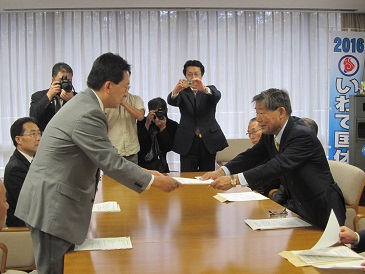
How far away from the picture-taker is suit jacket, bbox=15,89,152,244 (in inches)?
82.0

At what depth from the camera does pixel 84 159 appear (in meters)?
2.17

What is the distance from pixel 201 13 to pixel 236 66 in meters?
0.90

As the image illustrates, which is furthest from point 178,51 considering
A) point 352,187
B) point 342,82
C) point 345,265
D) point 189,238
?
point 345,265

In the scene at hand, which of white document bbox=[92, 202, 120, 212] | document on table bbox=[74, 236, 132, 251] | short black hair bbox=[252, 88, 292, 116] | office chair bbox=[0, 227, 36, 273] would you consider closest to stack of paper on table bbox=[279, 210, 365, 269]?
document on table bbox=[74, 236, 132, 251]

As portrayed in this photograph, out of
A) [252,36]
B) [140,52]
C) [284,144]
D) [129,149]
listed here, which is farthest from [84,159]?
[252,36]

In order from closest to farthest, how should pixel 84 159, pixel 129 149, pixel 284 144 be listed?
pixel 84 159, pixel 284 144, pixel 129 149

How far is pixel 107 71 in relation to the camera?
223 centimetres

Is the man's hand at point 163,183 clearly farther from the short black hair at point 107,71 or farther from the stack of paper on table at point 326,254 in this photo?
the stack of paper on table at point 326,254

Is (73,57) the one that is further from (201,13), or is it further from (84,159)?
(84,159)

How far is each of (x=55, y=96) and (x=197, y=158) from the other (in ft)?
4.89

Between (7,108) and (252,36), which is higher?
(252,36)

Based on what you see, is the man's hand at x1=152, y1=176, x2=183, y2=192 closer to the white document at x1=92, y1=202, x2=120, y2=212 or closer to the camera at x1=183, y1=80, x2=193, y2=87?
the white document at x1=92, y1=202, x2=120, y2=212

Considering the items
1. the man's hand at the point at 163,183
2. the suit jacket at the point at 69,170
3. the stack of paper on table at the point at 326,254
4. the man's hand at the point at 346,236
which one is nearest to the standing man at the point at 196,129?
the man's hand at the point at 163,183
